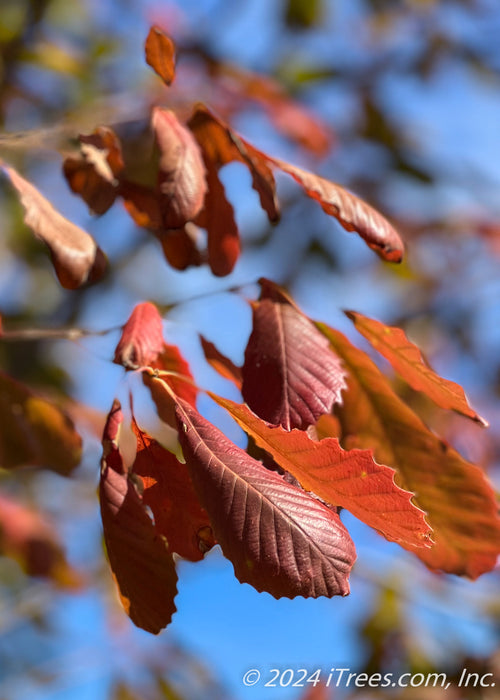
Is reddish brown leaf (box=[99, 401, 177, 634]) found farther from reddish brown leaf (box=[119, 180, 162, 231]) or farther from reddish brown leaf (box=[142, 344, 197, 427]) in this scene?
reddish brown leaf (box=[119, 180, 162, 231])

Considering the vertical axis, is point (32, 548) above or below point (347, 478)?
below

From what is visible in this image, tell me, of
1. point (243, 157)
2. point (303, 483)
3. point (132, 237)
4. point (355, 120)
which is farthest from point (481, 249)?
point (303, 483)

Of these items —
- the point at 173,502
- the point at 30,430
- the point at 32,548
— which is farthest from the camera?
the point at 32,548

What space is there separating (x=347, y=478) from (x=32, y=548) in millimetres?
1417

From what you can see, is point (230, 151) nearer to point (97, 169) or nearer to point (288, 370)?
point (97, 169)

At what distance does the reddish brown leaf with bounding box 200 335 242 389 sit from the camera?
789mm

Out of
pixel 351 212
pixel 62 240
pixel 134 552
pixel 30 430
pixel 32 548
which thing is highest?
pixel 351 212

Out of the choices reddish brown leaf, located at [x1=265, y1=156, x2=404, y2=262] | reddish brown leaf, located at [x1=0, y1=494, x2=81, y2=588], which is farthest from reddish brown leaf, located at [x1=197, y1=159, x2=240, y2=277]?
reddish brown leaf, located at [x1=0, y1=494, x2=81, y2=588]

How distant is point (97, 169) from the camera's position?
0.83 m

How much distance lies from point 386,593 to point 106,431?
2146mm

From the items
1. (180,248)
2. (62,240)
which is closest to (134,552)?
(62,240)

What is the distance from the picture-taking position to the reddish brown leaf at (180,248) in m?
0.86

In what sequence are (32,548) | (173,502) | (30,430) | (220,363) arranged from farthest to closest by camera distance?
(32,548) → (30,430) → (220,363) → (173,502)

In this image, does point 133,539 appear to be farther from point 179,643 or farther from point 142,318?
point 179,643
